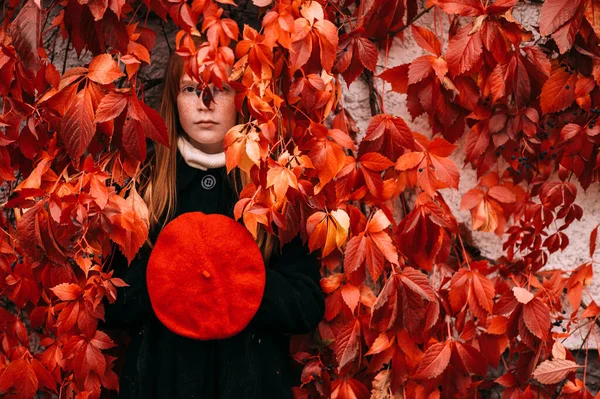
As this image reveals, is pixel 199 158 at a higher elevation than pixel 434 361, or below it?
higher

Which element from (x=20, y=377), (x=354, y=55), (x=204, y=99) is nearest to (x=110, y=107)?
(x=204, y=99)

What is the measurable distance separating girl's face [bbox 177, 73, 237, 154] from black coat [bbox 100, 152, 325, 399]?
97mm

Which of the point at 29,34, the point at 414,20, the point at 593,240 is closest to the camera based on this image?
the point at 29,34

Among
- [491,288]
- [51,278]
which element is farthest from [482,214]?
[51,278]

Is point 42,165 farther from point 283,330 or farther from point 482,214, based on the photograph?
point 482,214

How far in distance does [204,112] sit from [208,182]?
17cm

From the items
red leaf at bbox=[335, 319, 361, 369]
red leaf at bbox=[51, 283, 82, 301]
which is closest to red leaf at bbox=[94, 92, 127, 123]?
red leaf at bbox=[51, 283, 82, 301]

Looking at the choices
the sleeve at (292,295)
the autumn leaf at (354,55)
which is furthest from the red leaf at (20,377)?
the autumn leaf at (354,55)

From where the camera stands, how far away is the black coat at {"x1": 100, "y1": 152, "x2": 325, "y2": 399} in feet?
5.35

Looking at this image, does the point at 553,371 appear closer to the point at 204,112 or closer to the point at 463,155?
the point at 463,155

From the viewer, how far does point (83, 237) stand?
149 cm

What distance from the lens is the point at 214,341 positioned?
5.54 ft

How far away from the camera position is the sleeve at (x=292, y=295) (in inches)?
64.2

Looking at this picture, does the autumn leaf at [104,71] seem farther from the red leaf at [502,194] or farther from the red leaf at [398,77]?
the red leaf at [502,194]
